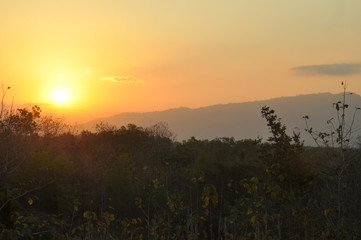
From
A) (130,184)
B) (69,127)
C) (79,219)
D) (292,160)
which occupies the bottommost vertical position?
(79,219)

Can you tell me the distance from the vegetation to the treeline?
44mm

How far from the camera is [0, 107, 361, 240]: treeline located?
7891 millimetres

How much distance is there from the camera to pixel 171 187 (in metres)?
21.6

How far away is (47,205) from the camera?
1948 centimetres

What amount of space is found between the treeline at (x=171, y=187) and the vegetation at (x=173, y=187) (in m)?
0.04

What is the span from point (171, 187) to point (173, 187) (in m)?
0.14

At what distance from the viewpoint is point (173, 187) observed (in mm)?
21672

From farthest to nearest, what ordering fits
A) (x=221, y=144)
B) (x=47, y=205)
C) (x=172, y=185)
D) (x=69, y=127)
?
(x=69, y=127)
(x=221, y=144)
(x=172, y=185)
(x=47, y=205)

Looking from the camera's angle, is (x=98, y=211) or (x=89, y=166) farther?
(x=89, y=166)

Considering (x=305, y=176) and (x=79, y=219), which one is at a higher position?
(x=305, y=176)

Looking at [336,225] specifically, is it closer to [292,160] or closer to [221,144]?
[292,160]

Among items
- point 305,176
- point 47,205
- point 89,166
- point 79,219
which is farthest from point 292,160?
point 89,166

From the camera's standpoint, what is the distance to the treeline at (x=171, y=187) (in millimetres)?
7891

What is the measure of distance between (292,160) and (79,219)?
9.75m
